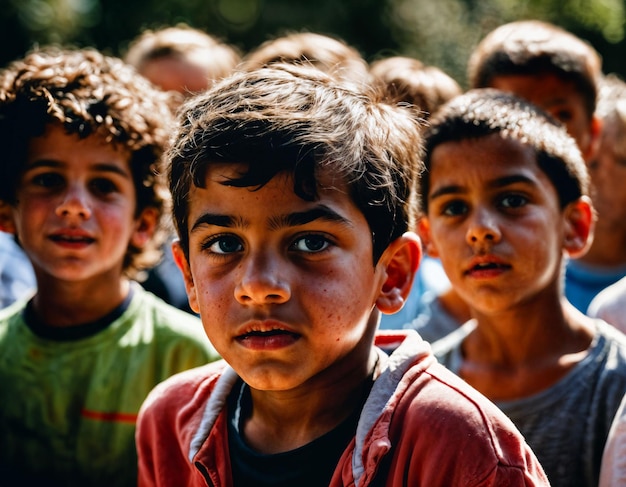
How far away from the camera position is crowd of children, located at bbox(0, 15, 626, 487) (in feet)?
6.46

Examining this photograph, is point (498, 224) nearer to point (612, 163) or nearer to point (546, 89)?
point (546, 89)

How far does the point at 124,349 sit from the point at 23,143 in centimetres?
83

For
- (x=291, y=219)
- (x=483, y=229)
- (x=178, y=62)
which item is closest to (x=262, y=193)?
(x=291, y=219)

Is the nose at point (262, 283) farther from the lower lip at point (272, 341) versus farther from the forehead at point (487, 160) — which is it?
the forehead at point (487, 160)

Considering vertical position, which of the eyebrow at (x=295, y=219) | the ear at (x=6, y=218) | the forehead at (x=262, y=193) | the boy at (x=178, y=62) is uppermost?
the boy at (x=178, y=62)

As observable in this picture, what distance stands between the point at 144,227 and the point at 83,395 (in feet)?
2.34

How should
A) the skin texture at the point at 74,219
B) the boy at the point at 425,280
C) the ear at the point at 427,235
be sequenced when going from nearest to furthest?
the skin texture at the point at 74,219 < the ear at the point at 427,235 < the boy at the point at 425,280

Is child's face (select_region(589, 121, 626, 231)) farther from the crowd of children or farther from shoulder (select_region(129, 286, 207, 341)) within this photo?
shoulder (select_region(129, 286, 207, 341))

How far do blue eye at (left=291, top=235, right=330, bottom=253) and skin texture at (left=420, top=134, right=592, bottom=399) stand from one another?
0.84 metres

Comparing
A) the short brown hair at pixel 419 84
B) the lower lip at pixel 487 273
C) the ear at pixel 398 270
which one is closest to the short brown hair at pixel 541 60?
the short brown hair at pixel 419 84

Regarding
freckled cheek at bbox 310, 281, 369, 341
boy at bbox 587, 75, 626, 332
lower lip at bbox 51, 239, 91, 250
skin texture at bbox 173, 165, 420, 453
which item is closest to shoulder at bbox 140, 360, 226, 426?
skin texture at bbox 173, 165, 420, 453

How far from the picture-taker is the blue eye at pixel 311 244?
6.51 ft

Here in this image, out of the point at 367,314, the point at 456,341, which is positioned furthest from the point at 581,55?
the point at 367,314

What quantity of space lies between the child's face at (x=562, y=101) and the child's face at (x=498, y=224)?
107 centimetres
